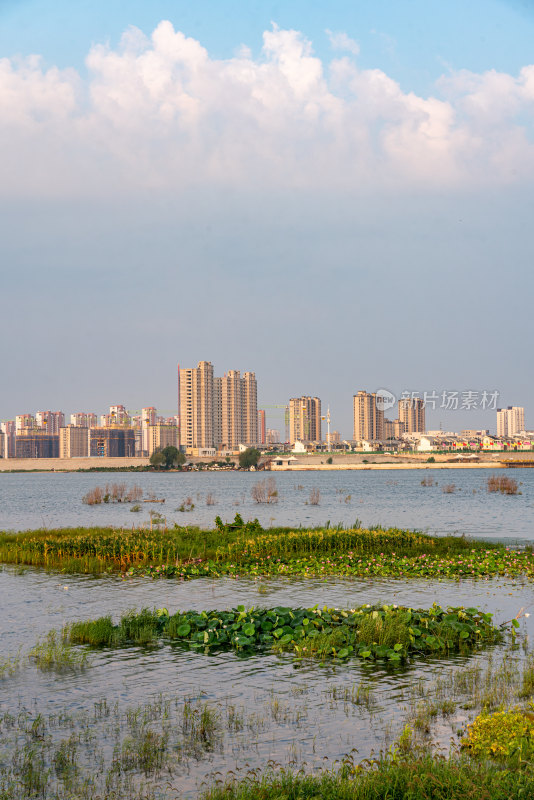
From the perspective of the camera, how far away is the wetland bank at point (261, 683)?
849cm

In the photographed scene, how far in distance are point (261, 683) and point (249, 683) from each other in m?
0.21

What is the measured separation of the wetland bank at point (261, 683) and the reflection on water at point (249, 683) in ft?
0.14

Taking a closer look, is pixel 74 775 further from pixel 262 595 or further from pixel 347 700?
pixel 262 595

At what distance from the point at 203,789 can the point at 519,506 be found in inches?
2130

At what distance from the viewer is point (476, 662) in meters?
13.2

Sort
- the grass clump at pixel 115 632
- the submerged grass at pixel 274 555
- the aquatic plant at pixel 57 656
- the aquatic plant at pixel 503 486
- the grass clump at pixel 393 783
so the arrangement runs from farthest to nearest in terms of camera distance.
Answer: the aquatic plant at pixel 503 486
the submerged grass at pixel 274 555
the grass clump at pixel 115 632
the aquatic plant at pixel 57 656
the grass clump at pixel 393 783

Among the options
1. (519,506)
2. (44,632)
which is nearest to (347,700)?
(44,632)

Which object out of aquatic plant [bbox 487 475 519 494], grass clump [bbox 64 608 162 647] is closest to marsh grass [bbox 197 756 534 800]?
grass clump [bbox 64 608 162 647]

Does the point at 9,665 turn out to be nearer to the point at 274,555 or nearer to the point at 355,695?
the point at 355,695

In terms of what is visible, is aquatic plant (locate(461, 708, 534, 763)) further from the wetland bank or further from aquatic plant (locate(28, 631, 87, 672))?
aquatic plant (locate(28, 631, 87, 672))

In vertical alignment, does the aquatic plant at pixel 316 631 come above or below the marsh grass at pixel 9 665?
above

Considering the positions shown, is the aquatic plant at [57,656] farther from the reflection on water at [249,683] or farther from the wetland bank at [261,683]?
the reflection on water at [249,683]

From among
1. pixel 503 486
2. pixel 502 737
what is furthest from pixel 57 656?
pixel 503 486

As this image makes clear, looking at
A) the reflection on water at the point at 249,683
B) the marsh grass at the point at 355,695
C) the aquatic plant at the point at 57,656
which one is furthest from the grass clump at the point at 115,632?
the marsh grass at the point at 355,695
